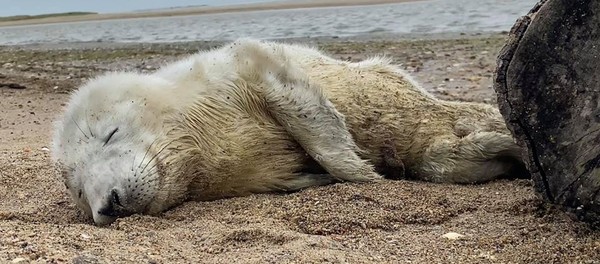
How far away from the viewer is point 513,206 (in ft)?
11.6

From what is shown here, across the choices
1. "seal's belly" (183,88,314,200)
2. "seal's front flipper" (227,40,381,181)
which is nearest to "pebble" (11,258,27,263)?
"seal's belly" (183,88,314,200)

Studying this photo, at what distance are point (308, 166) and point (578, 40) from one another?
1951mm

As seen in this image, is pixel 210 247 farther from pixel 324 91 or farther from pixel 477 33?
pixel 477 33

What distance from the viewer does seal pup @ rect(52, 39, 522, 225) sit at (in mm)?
3812

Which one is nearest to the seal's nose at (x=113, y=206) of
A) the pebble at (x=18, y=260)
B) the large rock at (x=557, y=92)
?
the pebble at (x=18, y=260)

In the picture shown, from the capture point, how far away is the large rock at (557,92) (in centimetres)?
280

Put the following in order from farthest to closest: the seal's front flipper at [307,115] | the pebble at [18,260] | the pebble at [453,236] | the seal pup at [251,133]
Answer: the seal's front flipper at [307,115] < the seal pup at [251,133] < the pebble at [453,236] < the pebble at [18,260]

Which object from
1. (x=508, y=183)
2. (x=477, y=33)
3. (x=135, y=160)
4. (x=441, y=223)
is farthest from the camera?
(x=477, y=33)

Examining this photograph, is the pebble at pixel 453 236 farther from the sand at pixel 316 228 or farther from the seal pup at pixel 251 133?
the seal pup at pixel 251 133

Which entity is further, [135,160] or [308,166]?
[308,166]

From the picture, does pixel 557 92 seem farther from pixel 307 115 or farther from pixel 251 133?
pixel 251 133

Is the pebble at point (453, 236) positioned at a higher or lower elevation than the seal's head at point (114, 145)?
lower

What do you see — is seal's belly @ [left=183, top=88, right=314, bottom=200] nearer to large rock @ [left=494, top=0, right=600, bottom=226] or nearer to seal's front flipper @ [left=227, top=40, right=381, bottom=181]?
seal's front flipper @ [left=227, top=40, right=381, bottom=181]

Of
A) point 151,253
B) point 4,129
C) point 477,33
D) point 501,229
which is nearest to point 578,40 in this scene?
point 501,229
